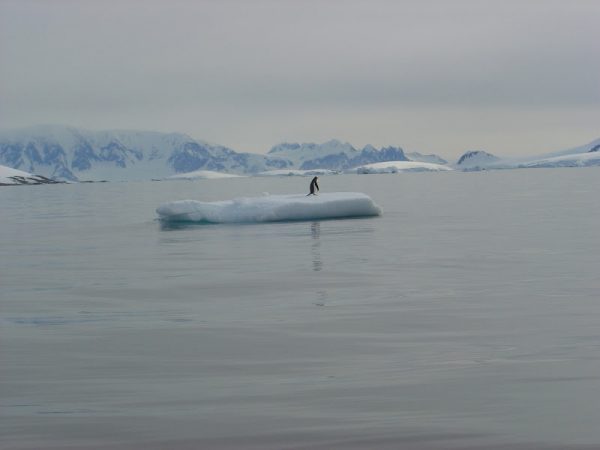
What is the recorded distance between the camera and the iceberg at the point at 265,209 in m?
37.2

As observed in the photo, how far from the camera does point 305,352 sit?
1070 centimetres

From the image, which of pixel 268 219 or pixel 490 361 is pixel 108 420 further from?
pixel 268 219

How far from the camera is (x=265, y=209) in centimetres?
3719

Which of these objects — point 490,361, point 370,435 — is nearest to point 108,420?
point 370,435

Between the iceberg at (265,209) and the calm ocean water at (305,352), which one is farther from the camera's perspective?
the iceberg at (265,209)

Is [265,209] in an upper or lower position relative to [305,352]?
upper

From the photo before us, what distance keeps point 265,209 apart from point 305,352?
87.4ft

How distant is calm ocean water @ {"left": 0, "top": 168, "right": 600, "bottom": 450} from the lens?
297 inches

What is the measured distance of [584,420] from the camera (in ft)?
24.9

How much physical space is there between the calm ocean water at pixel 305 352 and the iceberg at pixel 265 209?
1410 centimetres

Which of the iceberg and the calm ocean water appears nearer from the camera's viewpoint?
the calm ocean water

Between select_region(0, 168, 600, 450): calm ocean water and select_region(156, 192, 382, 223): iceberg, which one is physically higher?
select_region(156, 192, 382, 223): iceberg

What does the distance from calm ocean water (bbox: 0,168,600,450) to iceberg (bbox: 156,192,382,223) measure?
46.3ft

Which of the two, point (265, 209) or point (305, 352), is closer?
point (305, 352)
